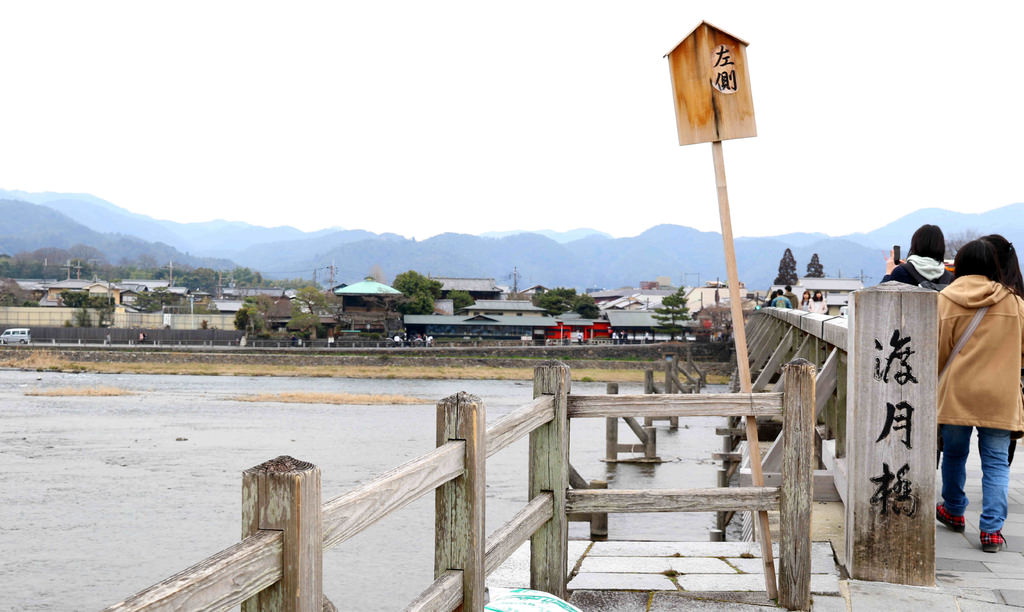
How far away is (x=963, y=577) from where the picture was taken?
3994mm

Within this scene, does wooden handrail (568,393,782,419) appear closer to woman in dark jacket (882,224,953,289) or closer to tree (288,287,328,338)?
woman in dark jacket (882,224,953,289)

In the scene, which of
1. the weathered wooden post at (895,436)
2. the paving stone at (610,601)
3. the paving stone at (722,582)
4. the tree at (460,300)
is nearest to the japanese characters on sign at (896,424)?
the weathered wooden post at (895,436)

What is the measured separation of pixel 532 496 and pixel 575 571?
30.4 inches

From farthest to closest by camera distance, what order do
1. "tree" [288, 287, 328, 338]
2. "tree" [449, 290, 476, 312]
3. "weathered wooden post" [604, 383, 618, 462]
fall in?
"tree" [449, 290, 476, 312] → "tree" [288, 287, 328, 338] → "weathered wooden post" [604, 383, 618, 462]

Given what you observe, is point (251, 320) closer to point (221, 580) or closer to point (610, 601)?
point (610, 601)

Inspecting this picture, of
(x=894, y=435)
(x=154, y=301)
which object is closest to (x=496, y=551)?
(x=894, y=435)

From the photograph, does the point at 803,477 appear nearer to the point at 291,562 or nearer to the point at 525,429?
the point at 525,429

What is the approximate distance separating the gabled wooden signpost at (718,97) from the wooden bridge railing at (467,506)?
1.51 feet

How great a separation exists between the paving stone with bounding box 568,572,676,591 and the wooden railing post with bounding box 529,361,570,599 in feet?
0.82

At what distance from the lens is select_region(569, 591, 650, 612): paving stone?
12.7 feet

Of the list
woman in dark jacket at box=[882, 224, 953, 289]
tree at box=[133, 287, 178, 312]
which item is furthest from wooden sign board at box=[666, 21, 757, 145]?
tree at box=[133, 287, 178, 312]

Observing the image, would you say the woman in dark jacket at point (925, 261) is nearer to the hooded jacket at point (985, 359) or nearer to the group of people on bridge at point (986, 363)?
the group of people on bridge at point (986, 363)

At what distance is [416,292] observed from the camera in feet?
219

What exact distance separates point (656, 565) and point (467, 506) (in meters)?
1.97
